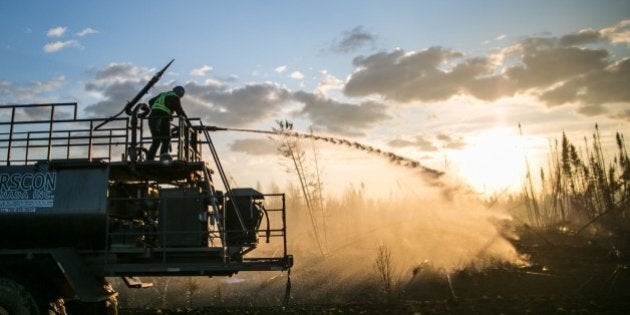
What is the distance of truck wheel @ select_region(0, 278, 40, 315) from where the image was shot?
8.53m

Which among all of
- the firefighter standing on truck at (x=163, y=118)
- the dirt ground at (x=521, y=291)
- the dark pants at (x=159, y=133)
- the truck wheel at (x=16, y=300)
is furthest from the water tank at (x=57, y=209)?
the dirt ground at (x=521, y=291)

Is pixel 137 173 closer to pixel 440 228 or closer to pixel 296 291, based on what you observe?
pixel 296 291

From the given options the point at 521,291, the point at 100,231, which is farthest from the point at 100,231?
the point at 521,291

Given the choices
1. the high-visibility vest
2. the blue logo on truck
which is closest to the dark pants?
the high-visibility vest

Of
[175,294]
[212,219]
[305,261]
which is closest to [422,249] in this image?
[305,261]

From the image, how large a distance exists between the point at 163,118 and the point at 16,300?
4553mm

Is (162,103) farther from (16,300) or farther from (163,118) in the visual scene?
(16,300)

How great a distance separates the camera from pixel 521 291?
18.7 meters

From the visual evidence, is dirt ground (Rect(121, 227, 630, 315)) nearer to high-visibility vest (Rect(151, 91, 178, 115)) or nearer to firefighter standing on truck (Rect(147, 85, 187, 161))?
firefighter standing on truck (Rect(147, 85, 187, 161))

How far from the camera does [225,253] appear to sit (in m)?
8.79

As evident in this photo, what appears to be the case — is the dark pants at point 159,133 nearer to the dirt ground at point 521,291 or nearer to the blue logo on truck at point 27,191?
the blue logo on truck at point 27,191

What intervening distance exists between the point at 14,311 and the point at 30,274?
0.73m

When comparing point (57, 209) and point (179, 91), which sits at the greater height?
point (179, 91)

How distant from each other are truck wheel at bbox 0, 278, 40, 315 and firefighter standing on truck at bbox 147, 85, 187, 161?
3477mm
